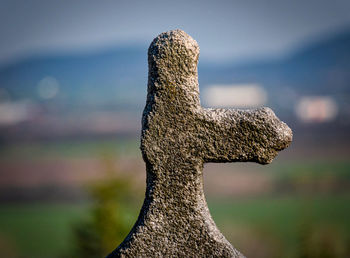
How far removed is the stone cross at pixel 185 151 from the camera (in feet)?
13.2

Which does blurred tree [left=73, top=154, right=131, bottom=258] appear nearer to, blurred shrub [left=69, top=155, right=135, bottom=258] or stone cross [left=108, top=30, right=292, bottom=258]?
blurred shrub [left=69, top=155, right=135, bottom=258]

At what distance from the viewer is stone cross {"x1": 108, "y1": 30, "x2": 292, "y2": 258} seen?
159 inches

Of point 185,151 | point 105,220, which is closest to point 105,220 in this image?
point 105,220

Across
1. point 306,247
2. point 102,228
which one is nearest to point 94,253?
point 102,228

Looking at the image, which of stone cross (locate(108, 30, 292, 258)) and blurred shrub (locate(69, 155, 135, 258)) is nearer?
stone cross (locate(108, 30, 292, 258))

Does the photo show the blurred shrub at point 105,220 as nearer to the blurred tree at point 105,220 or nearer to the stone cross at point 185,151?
the blurred tree at point 105,220

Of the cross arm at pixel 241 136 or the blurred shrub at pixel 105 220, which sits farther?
the blurred shrub at pixel 105 220

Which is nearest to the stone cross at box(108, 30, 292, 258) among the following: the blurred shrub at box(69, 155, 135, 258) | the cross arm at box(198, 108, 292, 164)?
the cross arm at box(198, 108, 292, 164)

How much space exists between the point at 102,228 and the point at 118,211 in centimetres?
63

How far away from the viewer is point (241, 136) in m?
4.07

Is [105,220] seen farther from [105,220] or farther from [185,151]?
[185,151]

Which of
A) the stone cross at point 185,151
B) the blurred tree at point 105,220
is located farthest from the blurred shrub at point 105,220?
the stone cross at point 185,151

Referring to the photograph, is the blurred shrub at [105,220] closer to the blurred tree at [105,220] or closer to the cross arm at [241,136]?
the blurred tree at [105,220]

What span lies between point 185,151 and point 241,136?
0.52 m
